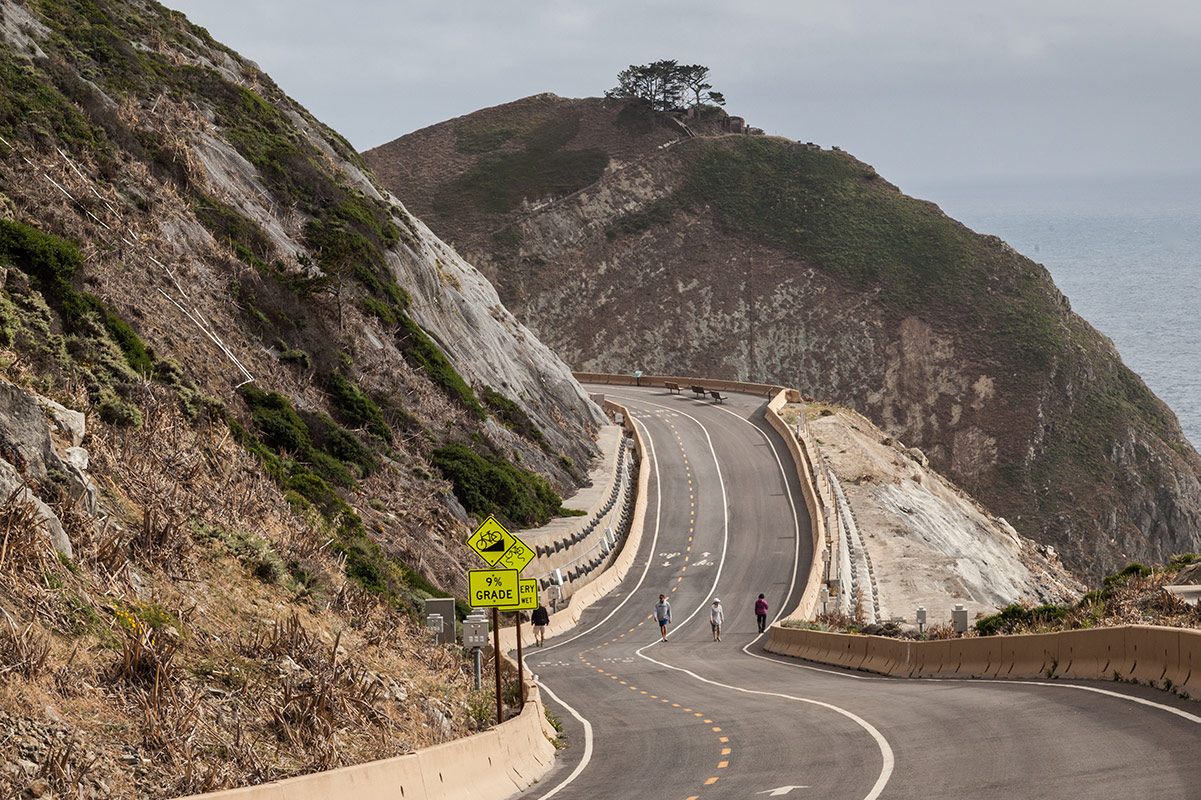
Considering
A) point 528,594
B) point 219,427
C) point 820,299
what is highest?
point 820,299

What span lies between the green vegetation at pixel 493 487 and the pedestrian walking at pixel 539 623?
424cm

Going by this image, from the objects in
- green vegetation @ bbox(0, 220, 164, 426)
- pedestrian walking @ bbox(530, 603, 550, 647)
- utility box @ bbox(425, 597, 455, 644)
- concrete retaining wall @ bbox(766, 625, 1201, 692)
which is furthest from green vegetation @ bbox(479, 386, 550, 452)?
utility box @ bbox(425, 597, 455, 644)

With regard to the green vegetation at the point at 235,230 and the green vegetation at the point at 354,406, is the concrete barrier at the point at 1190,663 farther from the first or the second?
the green vegetation at the point at 235,230

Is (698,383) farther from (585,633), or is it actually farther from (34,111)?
(34,111)

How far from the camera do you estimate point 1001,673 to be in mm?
20266

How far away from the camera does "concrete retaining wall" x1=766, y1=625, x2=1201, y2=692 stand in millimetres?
15148

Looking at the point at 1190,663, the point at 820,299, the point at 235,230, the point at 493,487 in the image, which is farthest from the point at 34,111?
the point at 820,299

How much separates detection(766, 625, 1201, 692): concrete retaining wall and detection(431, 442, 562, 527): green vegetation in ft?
41.0

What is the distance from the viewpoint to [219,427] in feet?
81.5

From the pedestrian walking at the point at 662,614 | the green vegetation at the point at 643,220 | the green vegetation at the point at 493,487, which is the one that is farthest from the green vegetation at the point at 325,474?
the green vegetation at the point at 643,220

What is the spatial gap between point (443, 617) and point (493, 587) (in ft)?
17.0

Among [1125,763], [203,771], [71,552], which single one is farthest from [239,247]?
[1125,763]

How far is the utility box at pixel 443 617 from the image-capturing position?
20672mm

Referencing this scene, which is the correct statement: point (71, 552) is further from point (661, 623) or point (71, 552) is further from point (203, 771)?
point (661, 623)
